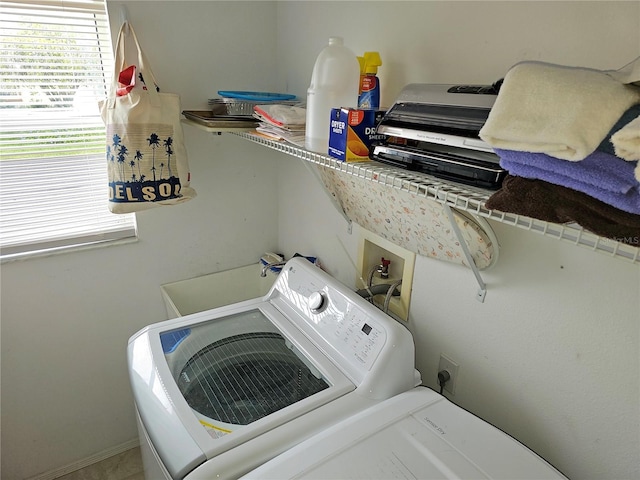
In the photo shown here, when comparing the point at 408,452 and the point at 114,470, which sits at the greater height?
the point at 408,452

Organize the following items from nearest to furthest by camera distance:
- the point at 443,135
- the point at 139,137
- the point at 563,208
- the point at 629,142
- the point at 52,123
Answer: the point at 629,142
the point at 563,208
the point at 443,135
the point at 139,137
the point at 52,123

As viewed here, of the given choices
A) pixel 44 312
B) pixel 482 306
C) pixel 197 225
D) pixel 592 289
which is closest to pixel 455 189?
pixel 592 289

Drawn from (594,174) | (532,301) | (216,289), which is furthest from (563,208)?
(216,289)

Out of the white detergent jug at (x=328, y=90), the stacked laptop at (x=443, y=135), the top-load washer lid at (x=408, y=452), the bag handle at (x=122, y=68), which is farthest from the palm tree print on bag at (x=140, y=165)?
the top-load washer lid at (x=408, y=452)

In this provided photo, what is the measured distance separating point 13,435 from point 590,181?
2.61 m

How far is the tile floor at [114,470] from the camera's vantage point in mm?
2223

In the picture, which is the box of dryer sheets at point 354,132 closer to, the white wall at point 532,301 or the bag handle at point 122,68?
the white wall at point 532,301

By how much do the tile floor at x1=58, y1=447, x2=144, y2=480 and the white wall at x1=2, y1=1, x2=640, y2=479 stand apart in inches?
3.6

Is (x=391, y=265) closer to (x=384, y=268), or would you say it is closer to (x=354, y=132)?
(x=384, y=268)

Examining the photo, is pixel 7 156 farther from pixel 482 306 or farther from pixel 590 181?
pixel 590 181

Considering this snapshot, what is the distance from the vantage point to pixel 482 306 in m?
1.30

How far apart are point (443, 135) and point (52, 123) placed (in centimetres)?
171

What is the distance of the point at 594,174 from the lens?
62 cm

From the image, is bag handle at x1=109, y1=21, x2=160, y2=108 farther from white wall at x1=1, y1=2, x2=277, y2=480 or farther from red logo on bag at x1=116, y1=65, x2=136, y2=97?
white wall at x1=1, y1=2, x2=277, y2=480
